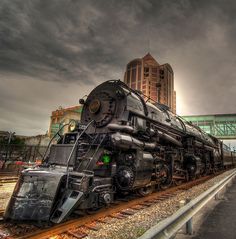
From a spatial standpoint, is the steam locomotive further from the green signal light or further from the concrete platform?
the concrete platform

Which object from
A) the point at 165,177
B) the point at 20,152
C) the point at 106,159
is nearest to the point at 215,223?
the point at 106,159

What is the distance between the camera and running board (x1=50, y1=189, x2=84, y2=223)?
410cm

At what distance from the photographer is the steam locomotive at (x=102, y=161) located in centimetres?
429

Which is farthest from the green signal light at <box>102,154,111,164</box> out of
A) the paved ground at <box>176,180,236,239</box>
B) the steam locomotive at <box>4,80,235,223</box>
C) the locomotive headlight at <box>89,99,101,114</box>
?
the paved ground at <box>176,180,236,239</box>

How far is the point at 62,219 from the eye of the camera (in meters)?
4.05

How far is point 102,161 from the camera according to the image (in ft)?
19.5

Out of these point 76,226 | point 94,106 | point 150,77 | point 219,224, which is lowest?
point 76,226

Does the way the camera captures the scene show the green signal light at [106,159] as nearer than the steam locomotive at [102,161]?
No

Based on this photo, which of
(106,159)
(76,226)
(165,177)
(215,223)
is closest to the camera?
(76,226)

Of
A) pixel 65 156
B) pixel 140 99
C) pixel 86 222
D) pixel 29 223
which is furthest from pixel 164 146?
pixel 29 223

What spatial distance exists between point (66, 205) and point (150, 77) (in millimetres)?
94300

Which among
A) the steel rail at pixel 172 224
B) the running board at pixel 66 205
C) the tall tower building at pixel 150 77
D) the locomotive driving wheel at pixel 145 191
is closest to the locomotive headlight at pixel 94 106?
the locomotive driving wheel at pixel 145 191

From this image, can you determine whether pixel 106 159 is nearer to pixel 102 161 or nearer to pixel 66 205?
pixel 102 161

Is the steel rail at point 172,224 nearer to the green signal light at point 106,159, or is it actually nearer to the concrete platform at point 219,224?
the concrete platform at point 219,224
